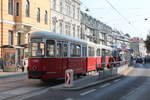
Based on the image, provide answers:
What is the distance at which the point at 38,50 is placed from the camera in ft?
58.1

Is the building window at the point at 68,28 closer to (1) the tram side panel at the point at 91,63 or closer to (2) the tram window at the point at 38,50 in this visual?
(1) the tram side panel at the point at 91,63

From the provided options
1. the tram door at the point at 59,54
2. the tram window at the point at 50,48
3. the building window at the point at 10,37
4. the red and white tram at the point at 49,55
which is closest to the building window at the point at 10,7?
the building window at the point at 10,37

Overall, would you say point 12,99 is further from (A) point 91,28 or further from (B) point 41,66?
(A) point 91,28

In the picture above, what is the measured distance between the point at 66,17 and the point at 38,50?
4293 centimetres

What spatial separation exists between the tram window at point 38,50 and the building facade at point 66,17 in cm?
3568

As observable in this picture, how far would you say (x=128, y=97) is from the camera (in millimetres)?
13211

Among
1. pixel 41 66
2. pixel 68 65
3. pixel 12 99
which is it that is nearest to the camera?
pixel 12 99

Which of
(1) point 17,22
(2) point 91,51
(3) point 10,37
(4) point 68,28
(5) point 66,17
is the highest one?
(5) point 66,17

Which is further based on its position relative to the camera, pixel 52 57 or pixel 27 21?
pixel 27 21

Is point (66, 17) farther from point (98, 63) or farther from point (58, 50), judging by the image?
point (58, 50)

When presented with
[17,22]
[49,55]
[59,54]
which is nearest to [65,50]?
[59,54]

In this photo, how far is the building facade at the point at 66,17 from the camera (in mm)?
54700

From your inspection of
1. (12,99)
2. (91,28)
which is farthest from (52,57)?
(91,28)

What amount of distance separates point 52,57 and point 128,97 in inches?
238
